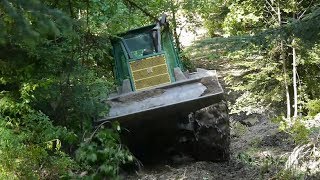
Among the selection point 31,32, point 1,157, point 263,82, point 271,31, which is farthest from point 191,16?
point 31,32

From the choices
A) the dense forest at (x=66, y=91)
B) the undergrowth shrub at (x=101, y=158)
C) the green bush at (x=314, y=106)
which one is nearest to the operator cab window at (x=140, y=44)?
the dense forest at (x=66, y=91)

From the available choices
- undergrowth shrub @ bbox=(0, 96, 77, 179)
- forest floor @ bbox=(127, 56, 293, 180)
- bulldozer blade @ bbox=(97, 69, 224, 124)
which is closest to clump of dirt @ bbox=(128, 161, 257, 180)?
forest floor @ bbox=(127, 56, 293, 180)

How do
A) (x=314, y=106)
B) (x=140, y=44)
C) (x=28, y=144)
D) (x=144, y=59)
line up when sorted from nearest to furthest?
(x=28, y=144)
(x=144, y=59)
(x=140, y=44)
(x=314, y=106)

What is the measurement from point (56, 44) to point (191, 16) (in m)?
13.9

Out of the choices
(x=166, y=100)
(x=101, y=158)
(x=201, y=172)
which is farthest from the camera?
(x=201, y=172)

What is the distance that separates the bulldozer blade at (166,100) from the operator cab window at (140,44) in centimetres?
148

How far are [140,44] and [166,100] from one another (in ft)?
6.87

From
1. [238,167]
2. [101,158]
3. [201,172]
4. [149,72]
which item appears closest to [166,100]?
[149,72]

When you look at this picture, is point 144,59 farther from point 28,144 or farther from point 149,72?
point 28,144

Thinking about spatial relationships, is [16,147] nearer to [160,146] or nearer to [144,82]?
[144,82]

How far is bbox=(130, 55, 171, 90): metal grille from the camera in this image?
7.04m

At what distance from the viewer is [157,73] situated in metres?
7.07

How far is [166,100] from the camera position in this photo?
6.21 meters

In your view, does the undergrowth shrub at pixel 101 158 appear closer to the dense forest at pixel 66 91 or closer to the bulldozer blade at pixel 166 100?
the dense forest at pixel 66 91
